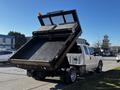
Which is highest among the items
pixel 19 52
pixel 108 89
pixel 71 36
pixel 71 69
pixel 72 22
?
pixel 72 22

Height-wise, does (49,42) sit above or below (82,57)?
above

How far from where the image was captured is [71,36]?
453 inches

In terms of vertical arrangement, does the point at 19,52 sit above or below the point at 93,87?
above

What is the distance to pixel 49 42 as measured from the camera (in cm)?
1257

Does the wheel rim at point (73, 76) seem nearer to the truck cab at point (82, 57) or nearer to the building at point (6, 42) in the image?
the truck cab at point (82, 57)

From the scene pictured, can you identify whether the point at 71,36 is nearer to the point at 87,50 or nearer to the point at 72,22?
the point at 72,22

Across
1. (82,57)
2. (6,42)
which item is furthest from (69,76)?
(6,42)

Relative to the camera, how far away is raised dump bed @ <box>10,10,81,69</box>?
1114cm

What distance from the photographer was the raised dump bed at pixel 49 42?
11141 millimetres

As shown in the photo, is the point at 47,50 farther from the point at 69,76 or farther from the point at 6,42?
the point at 6,42

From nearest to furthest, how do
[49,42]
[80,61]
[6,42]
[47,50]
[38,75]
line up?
[47,50] < [49,42] < [38,75] < [80,61] < [6,42]

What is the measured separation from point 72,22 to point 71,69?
102 inches

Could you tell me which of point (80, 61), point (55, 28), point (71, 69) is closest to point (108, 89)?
point (71, 69)

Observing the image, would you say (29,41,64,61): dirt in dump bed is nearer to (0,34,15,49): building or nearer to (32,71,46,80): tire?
(32,71,46,80): tire
